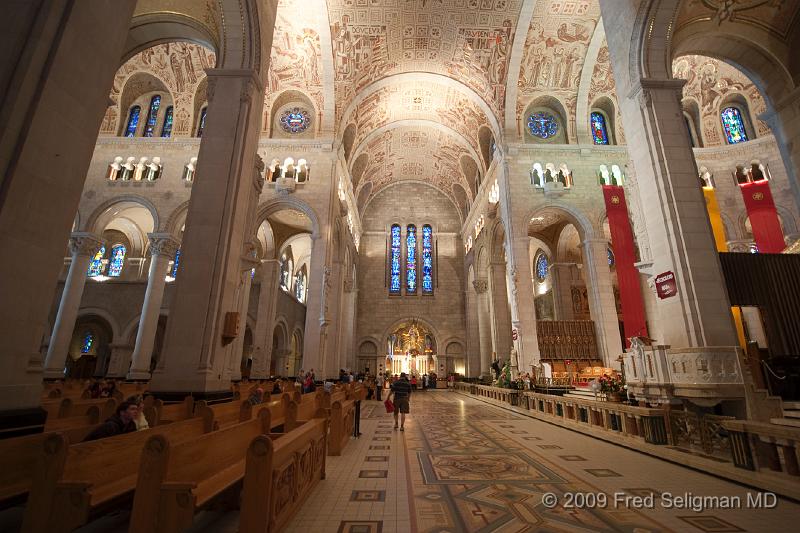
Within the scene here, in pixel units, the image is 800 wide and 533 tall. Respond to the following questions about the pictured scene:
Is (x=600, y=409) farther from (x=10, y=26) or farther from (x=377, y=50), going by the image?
(x=377, y=50)

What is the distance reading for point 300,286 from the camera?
83.3 feet

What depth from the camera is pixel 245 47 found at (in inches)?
287

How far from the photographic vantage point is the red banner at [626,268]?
12.6 metres

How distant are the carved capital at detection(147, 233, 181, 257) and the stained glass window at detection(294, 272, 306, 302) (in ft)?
32.8

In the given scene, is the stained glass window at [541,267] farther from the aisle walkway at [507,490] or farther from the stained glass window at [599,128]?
the aisle walkway at [507,490]

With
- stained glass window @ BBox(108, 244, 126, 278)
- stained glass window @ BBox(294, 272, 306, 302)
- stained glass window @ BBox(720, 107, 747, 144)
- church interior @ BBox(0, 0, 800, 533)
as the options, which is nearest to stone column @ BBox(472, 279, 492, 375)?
church interior @ BBox(0, 0, 800, 533)

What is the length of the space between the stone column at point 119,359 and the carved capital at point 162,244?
604 centimetres

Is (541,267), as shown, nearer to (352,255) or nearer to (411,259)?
(411,259)

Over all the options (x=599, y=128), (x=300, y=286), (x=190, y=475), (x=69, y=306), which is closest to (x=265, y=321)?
(x=69, y=306)

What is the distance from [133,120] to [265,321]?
36.4 feet

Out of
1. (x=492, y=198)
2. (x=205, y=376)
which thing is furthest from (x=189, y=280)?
(x=492, y=198)

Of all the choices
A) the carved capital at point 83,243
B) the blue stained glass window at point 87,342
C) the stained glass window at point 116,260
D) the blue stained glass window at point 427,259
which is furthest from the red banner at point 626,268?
the blue stained glass window at point 87,342

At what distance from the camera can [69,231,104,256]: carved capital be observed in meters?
13.4

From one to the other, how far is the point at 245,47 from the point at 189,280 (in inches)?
190
